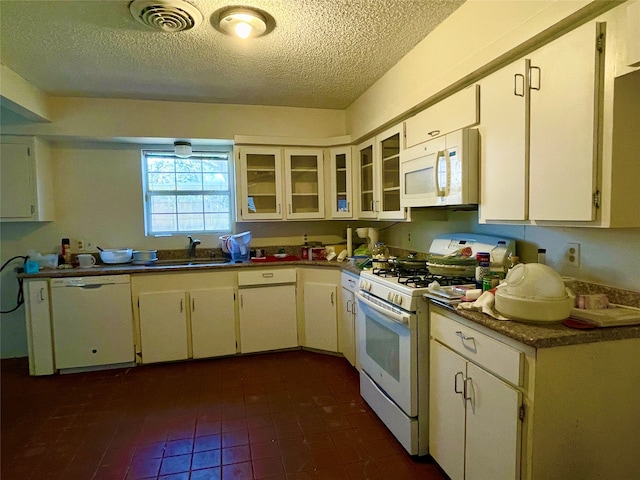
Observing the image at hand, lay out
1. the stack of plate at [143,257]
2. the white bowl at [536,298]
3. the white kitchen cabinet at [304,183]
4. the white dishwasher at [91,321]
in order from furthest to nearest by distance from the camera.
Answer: the white kitchen cabinet at [304,183]
the stack of plate at [143,257]
the white dishwasher at [91,321]
the white bowl at [536,298]

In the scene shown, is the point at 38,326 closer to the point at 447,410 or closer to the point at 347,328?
the point at 347,328

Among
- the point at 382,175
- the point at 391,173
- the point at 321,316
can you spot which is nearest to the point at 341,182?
the point at 382,175

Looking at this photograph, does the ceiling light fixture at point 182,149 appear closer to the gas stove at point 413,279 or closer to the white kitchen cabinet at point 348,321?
the white kitchen cabinet at point 348,321

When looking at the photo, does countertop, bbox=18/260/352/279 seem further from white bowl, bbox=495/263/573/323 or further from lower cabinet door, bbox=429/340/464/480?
white bowl, bbox=495/263/573/323

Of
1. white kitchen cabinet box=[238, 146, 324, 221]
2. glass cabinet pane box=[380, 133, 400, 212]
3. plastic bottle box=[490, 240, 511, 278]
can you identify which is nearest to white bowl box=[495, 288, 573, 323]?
plastic bottle box=[490, 240, 511, 278]

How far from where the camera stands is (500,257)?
196 centimetres

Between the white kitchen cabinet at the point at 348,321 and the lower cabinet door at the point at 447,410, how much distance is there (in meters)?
1.10

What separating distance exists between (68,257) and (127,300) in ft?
2.70

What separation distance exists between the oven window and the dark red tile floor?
41 centimetres

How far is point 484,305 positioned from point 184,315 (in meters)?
2.65

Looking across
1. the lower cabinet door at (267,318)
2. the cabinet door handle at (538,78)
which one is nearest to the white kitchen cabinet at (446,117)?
the cabinet door handle at (538,78)

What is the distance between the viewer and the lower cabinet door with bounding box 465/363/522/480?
1318 mm

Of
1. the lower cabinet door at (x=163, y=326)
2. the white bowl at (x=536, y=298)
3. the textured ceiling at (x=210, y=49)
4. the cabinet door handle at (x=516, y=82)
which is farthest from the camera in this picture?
the lower cabinet door at (x=163, y=326)

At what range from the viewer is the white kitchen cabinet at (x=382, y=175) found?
273 cm
